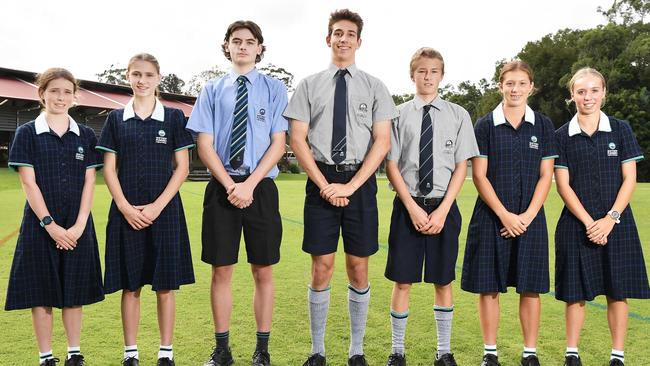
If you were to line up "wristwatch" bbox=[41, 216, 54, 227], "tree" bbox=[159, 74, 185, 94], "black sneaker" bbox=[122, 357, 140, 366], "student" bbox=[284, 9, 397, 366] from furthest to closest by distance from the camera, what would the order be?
"tree" bbox=[159, 74, 185, 94]
"student" bbox=[284, 9, 397, 366]
"black sneaker" bbox=[122, 357, 140, 366]
"wristwatch" bbox=[41, 216, 54, 227]

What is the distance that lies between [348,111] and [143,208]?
4.04 feet

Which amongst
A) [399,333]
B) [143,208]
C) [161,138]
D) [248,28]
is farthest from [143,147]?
[399,333]

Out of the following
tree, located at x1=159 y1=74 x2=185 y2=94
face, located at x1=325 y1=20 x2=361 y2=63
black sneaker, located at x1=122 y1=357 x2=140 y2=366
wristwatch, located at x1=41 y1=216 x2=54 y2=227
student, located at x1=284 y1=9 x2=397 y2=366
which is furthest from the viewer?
tree, located at x1=159 y1=74 x2=185 y2=94

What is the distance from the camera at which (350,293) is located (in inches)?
131

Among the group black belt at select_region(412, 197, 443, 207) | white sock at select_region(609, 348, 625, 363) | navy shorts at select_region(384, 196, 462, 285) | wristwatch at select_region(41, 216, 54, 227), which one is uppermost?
black belt at select_region(412, 197, 443, 207)

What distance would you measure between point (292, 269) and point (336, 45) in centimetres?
305

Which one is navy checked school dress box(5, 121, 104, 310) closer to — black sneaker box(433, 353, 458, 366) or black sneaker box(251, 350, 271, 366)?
black sneaker box(251, 350, 271, 366)

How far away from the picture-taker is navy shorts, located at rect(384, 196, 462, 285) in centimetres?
323

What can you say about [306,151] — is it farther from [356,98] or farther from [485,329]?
[485,329]

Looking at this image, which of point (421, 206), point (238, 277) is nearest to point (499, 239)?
point (421, 206)

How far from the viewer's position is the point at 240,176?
128 inches

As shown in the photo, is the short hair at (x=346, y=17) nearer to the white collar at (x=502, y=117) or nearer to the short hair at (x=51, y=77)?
the white collar at (x=502, y=117)

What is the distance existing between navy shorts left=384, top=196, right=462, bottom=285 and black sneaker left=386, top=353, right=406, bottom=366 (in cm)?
41

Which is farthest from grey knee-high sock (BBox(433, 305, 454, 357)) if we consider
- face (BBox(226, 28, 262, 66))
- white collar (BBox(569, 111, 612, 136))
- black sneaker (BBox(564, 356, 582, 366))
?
face (BBox(226, 28, 262, 66))
